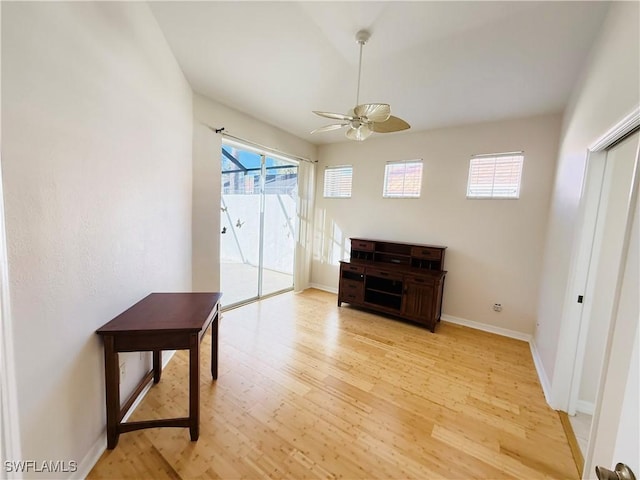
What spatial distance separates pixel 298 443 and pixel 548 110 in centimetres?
410

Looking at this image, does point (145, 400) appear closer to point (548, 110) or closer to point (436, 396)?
point (436, 396)

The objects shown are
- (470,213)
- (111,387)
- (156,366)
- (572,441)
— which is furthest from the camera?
(470,213)

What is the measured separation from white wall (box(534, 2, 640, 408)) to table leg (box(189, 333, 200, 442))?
2.62 metres

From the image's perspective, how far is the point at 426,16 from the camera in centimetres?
169

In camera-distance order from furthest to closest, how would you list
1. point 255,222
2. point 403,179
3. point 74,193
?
1. point 255,222
2. point 403,179
3. point 74,193

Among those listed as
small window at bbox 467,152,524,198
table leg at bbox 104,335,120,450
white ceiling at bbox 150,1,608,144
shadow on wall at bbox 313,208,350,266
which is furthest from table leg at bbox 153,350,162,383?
small window at bbox 467,152,524,198

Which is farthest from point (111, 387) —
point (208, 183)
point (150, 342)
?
point (208, 183)

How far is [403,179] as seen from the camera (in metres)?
4.01

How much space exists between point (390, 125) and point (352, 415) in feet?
7.63

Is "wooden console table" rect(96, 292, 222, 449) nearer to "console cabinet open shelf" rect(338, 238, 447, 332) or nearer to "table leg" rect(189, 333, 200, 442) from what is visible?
"table leg" rect(189, 333, 200, 442)

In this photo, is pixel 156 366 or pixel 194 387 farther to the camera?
pixel 156 366

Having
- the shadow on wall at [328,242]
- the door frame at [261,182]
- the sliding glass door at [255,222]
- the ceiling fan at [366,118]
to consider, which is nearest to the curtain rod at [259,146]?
the door frame at [261,182]

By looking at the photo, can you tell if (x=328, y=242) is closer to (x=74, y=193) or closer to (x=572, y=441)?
(x=572, y=441)

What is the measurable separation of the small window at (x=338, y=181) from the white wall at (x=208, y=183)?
1769mm
